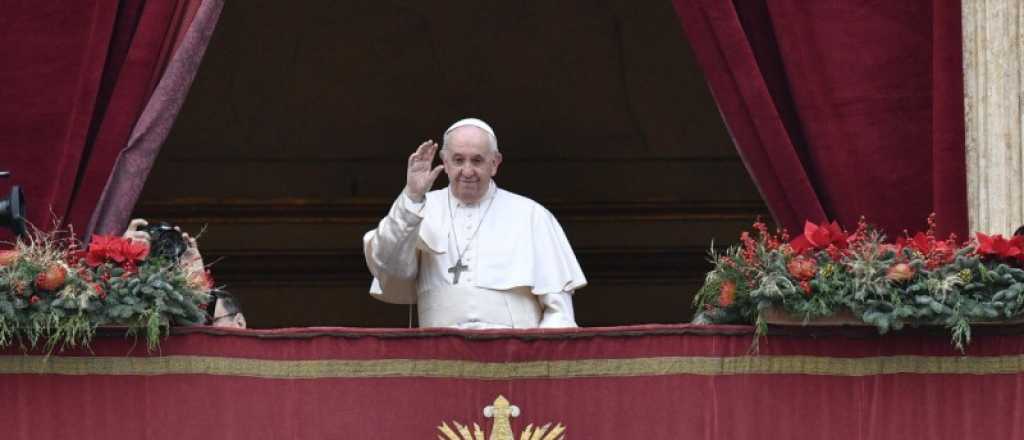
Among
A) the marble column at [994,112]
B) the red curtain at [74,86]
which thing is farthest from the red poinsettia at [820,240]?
the red curtain at [74,86]

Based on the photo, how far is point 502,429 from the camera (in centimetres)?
910

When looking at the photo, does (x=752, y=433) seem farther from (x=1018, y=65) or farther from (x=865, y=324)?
(x=1018, y=65)

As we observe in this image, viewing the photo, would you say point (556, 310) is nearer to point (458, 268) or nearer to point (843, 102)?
point (458, 268)

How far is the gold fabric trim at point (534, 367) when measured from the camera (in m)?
A: 9.16

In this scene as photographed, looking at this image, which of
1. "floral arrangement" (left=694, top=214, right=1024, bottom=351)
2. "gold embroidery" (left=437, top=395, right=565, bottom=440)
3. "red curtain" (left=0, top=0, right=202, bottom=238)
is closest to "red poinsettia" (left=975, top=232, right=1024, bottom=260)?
"floral arrangement" (left=694, top=214, right=1024, bottom=351)

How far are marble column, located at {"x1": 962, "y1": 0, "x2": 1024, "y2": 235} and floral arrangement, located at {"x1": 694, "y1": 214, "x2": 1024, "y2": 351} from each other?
2.82 feet

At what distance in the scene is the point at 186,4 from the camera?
10.1m

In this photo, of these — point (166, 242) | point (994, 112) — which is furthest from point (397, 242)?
point (994, 112)

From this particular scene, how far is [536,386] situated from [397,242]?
91cm

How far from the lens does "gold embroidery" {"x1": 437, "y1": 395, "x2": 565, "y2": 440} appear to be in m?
9.09

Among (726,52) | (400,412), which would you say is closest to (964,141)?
(726,52)

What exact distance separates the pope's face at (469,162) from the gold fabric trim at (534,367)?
1112 mm

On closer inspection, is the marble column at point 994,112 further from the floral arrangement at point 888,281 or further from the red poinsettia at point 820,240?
the red poinsettia at point 820,240

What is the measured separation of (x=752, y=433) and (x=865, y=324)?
0.54 m
